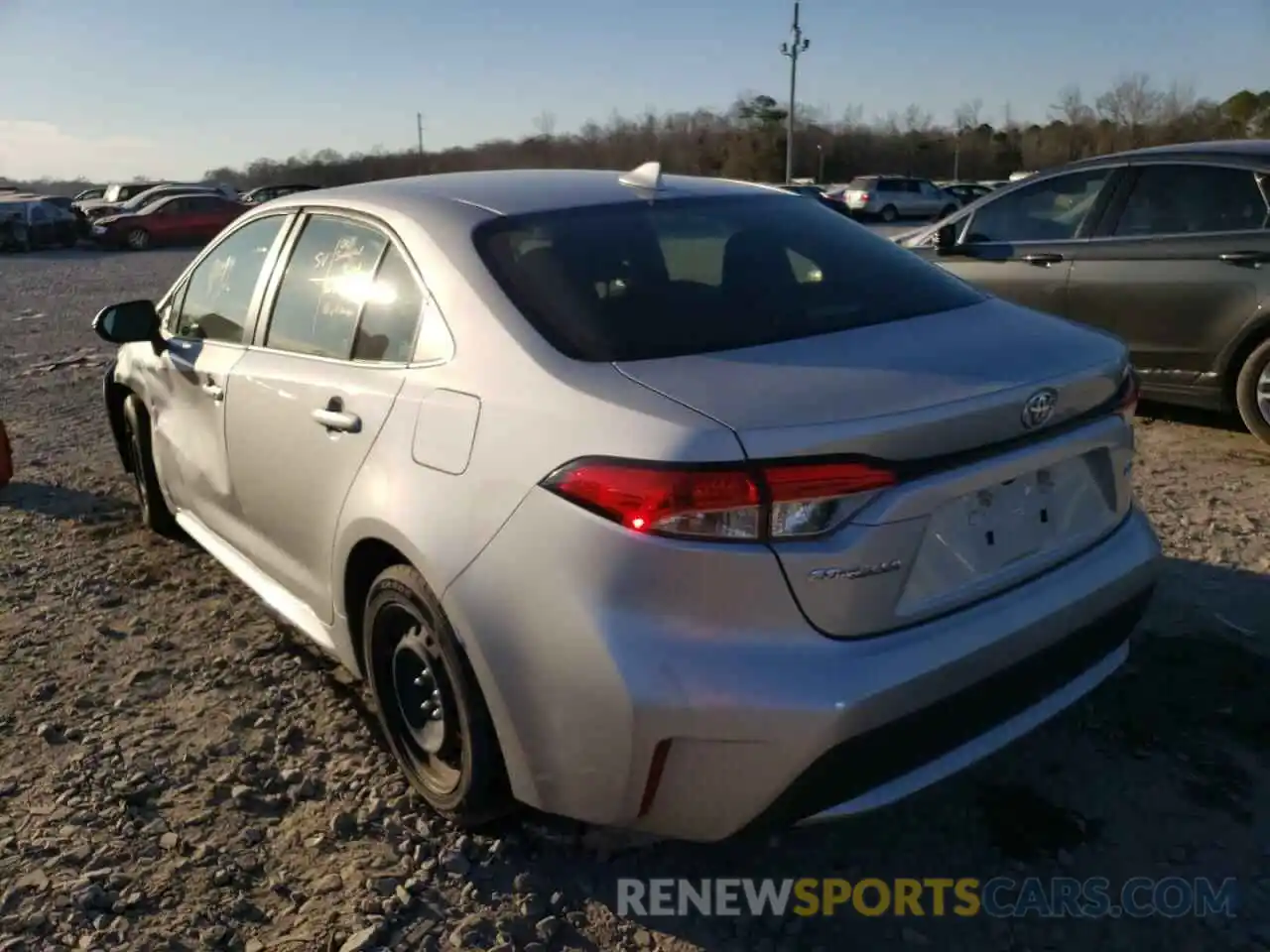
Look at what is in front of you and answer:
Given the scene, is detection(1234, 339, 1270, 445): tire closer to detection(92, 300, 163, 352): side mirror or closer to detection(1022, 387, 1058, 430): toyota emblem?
detection(1022, 387, 1058, 430): toyota emblem

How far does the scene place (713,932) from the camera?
2439 mm

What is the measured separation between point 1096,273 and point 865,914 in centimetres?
468

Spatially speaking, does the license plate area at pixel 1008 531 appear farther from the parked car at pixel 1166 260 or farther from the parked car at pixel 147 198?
the parked car at pixel 147 198

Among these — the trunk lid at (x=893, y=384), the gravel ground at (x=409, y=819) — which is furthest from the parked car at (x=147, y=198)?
the trunk lid at (x=893, y=384)

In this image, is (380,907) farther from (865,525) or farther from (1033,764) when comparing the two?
(1033,764)

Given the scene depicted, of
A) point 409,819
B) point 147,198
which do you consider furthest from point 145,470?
point 147,198

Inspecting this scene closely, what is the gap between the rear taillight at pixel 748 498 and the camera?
79.1 inches

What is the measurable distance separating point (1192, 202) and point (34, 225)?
32309 mm

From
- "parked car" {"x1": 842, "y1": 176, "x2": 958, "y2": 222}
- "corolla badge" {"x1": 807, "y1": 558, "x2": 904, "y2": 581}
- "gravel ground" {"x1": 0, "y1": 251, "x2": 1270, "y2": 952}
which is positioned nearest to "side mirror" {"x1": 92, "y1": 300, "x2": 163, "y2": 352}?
"gravel ground" {"x1": 0, "y1": 251, "x2": 1270, "y2": 952}

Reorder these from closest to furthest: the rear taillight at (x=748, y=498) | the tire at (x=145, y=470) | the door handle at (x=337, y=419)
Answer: the rear taillight at (x=748, y=498) < the door handle at (x=337, y=419) < the tire at (x=145, y=470)

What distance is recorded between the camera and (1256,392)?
17.9ft

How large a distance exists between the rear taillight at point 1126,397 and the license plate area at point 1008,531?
5.4 inches

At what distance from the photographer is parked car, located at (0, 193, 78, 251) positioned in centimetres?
3003

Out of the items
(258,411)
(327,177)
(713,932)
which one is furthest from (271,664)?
(327,177)
